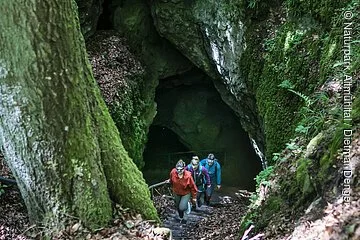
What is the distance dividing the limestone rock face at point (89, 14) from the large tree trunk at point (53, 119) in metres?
→ 6.90

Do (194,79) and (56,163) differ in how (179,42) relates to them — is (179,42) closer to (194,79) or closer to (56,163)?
(194,79)

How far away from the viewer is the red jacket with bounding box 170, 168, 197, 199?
25.4ft

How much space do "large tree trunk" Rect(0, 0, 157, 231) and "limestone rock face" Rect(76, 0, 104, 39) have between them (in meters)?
6.90

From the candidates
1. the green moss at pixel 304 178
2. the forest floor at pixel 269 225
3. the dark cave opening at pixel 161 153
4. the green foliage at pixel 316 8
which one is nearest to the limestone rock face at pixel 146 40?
the dark cave opening at pixel 161 153

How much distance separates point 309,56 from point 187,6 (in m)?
5.16

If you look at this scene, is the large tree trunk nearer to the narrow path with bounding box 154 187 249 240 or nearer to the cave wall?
the narrow path with bounding box 154 187 249 240

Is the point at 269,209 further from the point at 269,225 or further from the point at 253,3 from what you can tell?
the point at 253,3

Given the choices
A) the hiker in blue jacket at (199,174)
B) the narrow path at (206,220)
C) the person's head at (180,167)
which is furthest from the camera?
the hiker in blue jacket at (199,174)

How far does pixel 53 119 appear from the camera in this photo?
145 inches

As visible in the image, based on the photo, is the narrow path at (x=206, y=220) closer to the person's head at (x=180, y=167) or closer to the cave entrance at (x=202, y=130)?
the person's head at (x=180, y=167)

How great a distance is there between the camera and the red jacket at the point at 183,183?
773 cm

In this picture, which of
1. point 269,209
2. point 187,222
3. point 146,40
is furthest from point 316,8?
point 146,40

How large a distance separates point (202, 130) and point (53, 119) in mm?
12491

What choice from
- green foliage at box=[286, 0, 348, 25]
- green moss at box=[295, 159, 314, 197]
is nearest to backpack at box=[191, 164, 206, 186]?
green foliage at box=[286, 0, 348, 25]
